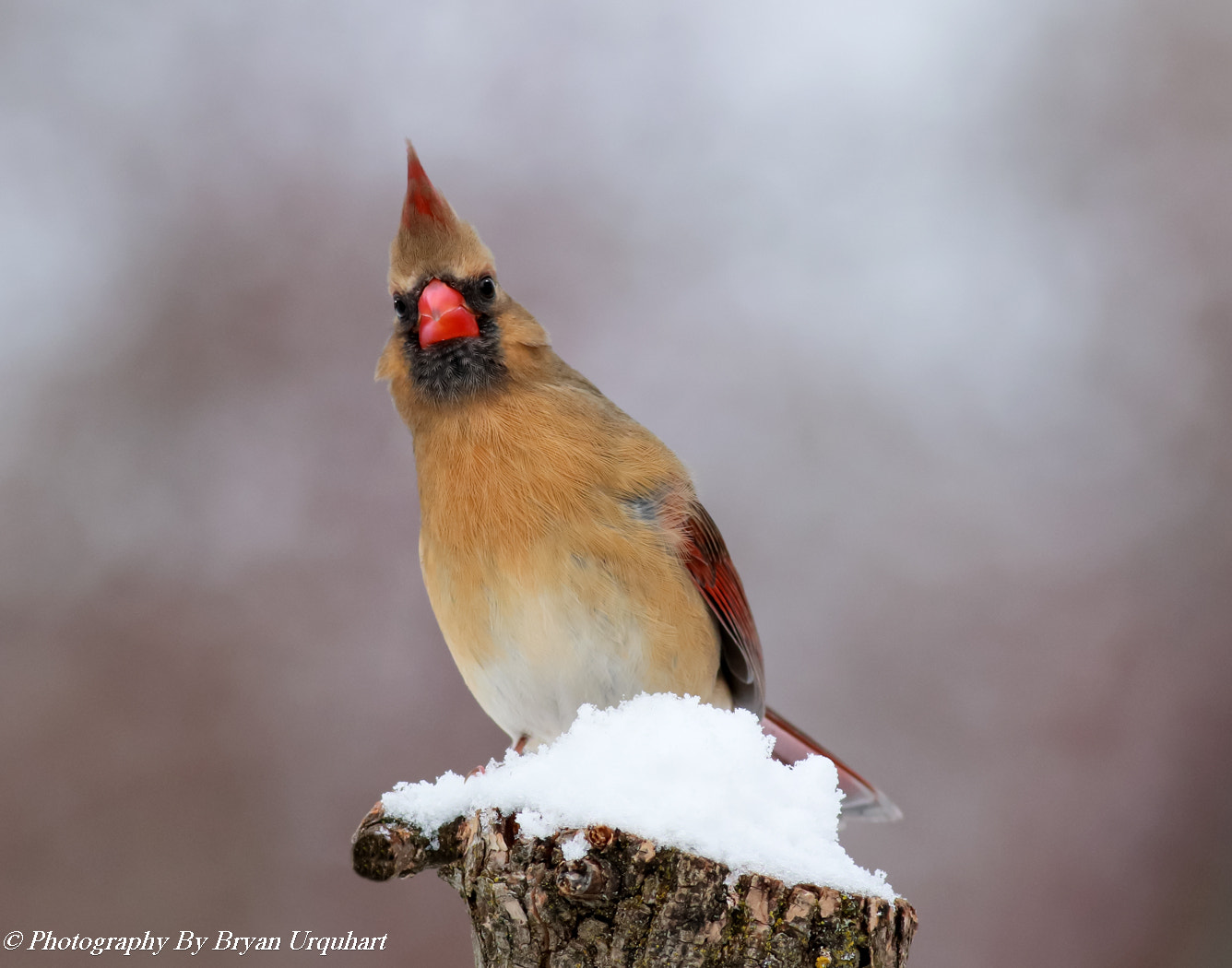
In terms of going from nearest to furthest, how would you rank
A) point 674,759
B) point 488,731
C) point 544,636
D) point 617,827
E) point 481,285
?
point 617,827 → point 674,759 → point 544,636 → point 481,285 → point 488,731

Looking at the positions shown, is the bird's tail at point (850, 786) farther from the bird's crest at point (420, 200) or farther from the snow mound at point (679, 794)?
the bird's crest at point (420, 200)

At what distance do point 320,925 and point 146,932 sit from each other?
0.41 m

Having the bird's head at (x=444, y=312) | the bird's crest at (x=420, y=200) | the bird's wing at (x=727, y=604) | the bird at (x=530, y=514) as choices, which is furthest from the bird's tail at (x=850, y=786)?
the bird's crest at (x=420, y=200)

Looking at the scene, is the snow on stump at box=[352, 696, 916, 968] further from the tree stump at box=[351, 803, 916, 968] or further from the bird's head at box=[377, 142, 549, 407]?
the bird's head at box=[377, 142, 549, 407]

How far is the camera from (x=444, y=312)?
201 cm

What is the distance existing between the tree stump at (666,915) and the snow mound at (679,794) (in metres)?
0.02

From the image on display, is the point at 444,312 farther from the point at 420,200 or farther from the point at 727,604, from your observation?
the point at 727,604

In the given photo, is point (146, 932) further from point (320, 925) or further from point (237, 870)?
point (320, 925)

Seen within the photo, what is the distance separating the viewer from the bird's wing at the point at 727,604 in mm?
2109

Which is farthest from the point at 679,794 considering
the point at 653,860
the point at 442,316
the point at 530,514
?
the point at 442,316

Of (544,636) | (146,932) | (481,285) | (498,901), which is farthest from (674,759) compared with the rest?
(146,932)

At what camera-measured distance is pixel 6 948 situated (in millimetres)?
2580

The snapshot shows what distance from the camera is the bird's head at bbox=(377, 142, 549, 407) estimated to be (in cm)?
203

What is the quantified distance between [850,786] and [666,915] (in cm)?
114
